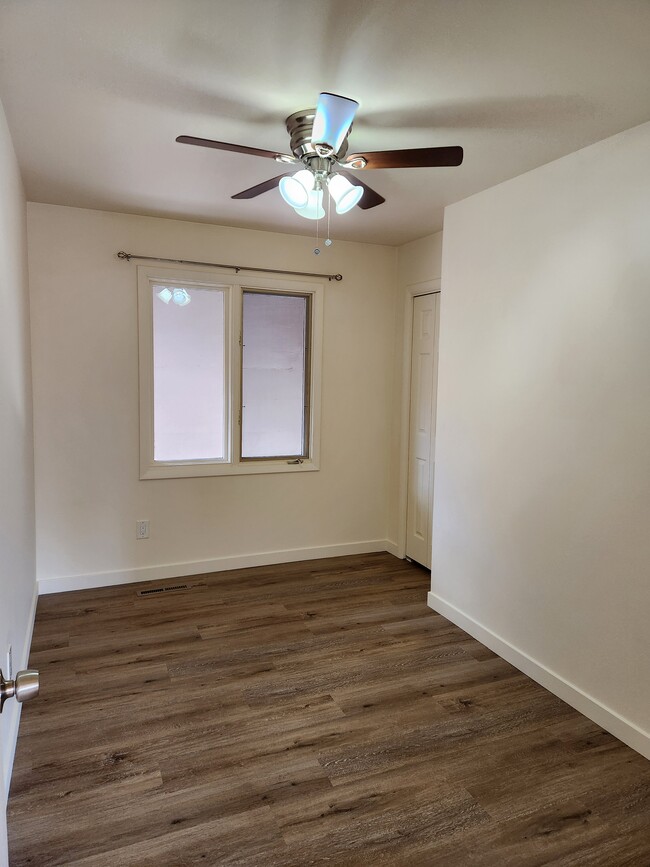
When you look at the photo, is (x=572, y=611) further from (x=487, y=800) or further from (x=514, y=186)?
(x=514, y=186)

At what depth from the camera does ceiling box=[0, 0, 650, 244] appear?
5.04 feet

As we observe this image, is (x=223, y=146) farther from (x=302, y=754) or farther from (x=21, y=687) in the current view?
(x=302, y=754)

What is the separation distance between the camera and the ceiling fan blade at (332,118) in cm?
164

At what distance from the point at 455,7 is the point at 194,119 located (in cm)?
112

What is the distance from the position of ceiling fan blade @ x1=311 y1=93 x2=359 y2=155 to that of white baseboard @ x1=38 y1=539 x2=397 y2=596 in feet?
9.84

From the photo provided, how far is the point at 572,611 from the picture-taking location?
2496 millimetres

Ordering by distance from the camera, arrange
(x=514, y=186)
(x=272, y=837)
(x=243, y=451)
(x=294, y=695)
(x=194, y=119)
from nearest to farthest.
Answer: (x=272, y=837) < (x=194, y=119) < (x=294, y=695) < (x=514, y=186) < (x=243, y=451)

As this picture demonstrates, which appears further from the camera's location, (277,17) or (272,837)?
(272,837)

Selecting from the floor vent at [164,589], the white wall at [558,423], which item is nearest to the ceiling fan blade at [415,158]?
the white wall at [558,423]

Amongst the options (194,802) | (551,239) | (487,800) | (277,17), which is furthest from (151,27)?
(487,800)

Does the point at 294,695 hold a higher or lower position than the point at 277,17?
lower

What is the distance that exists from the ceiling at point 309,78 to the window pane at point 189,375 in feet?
3.76

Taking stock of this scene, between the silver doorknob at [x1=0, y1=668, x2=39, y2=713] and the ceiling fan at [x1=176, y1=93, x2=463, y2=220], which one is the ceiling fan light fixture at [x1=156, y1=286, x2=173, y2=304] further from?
the silver doorknob at [x1=0, y1=668, x2=39, y2=713]

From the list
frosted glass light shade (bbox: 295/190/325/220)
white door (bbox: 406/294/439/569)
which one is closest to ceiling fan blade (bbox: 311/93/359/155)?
frosted glass light shade (bbox: 295/190/325/220)
